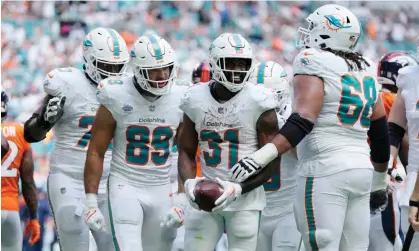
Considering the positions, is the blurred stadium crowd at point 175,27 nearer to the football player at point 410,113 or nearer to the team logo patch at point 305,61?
the football player at point 410,113

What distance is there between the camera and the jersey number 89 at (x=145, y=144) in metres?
5.57

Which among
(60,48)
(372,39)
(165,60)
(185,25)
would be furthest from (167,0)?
(165,60)

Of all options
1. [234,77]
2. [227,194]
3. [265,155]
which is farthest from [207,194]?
[234,77]

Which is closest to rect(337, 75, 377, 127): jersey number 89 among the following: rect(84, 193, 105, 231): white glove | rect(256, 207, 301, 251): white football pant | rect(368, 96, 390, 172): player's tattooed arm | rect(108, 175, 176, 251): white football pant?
rect(368, 96, 390, 172): player's tattooed arm

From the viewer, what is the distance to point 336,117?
201 inches

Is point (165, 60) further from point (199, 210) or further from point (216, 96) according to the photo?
point (199, 210)

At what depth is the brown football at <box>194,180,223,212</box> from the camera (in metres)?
4.82

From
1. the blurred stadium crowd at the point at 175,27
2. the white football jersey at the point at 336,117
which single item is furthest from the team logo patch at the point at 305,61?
the blurred stadium crowd at the point at 175,27

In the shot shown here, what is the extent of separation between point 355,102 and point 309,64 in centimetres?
34

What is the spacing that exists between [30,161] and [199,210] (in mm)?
2722

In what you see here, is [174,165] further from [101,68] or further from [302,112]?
[302,112]

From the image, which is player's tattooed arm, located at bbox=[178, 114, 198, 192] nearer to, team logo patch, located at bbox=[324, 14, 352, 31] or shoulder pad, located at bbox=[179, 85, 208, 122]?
shoulder pad, located at bbox=[179, 85, 208, 122]

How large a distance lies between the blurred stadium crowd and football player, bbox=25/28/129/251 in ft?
24.2

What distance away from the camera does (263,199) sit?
5.25 meters
